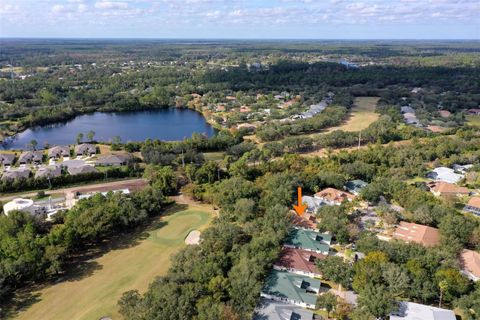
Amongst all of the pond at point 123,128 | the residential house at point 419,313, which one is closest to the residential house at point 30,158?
the pond at point 123,128

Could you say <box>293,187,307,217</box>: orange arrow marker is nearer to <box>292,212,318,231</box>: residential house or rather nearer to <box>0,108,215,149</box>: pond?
<box>292,212,318,231</box>: residential house

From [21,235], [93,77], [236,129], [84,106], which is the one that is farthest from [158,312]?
[93,77]

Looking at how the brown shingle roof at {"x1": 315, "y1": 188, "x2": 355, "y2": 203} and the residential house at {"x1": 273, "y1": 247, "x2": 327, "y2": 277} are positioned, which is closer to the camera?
the residential house at {"x1": 273, "y1": 247, "x2": 327, "y2": 277}

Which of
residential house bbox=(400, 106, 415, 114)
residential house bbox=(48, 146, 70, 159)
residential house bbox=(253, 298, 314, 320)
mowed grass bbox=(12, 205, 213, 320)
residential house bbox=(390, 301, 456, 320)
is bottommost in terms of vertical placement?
mowed grass bbox=(12, 205, 213, 320)

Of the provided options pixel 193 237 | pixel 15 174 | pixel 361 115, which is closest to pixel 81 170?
pixel 15 174

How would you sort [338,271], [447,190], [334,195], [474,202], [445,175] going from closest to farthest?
[338,271] → [474,202] → [334,195] → [447,190] → [445,175]

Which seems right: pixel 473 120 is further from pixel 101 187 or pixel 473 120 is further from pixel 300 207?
pixel 101 187

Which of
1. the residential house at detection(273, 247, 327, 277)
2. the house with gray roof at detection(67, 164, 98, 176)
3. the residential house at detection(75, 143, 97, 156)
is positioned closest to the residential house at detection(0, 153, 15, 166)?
the residential house at detection(75, 143, 97, 156)
